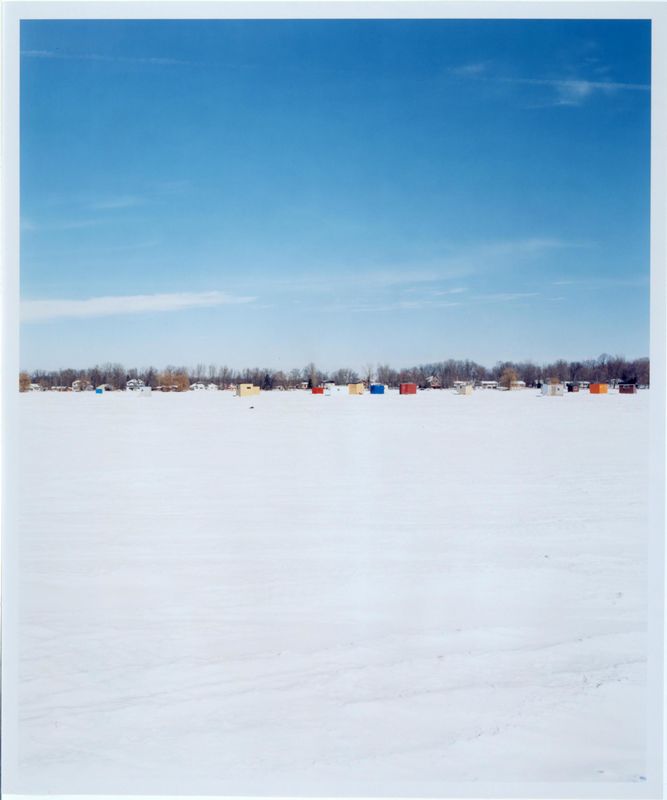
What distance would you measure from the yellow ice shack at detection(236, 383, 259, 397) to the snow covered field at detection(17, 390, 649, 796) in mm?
79

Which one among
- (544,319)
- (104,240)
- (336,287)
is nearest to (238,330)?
(336,287)

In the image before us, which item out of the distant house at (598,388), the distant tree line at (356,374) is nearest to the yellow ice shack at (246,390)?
the distant tree line at (356,374)

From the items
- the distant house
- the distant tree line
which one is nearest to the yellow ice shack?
the distant tree line

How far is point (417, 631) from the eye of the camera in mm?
2188

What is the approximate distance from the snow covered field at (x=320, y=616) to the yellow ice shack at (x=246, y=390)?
0.26 ft

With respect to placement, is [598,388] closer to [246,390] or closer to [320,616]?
[246,390]

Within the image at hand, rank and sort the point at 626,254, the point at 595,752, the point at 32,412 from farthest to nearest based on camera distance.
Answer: the point at 626,254, the point at 32,412, the point at 595,752

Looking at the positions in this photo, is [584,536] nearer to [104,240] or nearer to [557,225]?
[557,225]

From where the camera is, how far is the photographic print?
1.84 metres

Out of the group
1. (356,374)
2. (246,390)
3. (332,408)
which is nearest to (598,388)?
(356,374)

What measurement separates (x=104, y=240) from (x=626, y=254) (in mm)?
2884

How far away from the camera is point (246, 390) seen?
4152 millimetres

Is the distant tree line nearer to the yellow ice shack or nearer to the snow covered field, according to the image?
the yellow ice shack

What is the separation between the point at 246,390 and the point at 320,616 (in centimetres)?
213
